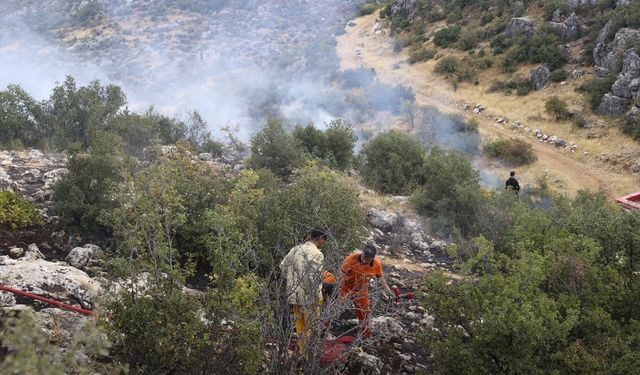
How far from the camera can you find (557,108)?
18953 mm

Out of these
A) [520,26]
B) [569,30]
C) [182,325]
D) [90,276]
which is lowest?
[520,26]

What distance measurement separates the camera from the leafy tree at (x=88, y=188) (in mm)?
5844

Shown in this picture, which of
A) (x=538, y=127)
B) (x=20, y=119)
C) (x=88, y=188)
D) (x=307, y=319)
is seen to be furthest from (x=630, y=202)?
(x=20, y=119)

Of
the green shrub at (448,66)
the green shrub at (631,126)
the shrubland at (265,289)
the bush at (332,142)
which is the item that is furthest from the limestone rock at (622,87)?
the shrubland at (265,289)

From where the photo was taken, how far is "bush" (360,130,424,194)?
476 inches

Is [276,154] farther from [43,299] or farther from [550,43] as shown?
[550,43]

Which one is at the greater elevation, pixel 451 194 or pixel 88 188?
pixel 88 188

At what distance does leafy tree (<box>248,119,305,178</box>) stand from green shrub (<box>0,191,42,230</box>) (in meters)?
5.43

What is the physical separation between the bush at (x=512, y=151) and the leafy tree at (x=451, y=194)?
6.43 meters

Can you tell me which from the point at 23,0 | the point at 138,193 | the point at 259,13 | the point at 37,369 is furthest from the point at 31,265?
the point at 23,0

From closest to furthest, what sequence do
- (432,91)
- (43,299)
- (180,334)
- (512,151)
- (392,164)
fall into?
1. (180,334)
2. (43,299)
3. (392,164)
4. (512,151)
5. (432,91)

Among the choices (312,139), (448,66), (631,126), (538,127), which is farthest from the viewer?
(448,66)

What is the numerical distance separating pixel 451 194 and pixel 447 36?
1911 cm

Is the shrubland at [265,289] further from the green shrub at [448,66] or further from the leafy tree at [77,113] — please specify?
the green shrub at [448,66]
